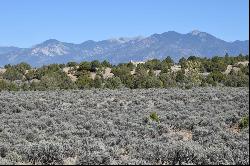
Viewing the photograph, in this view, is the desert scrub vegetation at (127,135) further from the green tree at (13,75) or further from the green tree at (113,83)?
the green tree at (13,75)

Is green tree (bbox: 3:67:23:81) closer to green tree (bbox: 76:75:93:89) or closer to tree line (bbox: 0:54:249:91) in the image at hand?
tree line (bbox: 0:54:249:91)

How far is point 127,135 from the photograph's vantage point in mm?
18812

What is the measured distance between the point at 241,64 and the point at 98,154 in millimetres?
66559

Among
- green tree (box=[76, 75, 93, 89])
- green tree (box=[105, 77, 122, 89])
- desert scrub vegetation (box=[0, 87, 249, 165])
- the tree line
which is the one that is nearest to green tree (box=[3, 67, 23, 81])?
the tree line

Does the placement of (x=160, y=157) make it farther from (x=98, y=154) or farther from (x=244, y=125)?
(x=244, y=125)

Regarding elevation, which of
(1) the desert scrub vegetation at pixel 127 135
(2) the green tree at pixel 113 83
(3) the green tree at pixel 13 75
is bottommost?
(2) the green tree at pixel 113 83

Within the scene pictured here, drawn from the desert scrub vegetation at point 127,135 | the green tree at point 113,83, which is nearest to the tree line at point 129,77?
the green tree at point 113,83

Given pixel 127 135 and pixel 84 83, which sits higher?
pixel 127 135

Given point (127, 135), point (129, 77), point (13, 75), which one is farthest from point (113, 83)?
point (127, 135)

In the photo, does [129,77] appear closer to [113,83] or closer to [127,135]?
[113,83]

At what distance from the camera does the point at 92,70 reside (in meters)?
79.2

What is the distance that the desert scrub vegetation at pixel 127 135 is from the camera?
1406cm

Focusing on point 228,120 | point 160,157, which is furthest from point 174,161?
point 228,120

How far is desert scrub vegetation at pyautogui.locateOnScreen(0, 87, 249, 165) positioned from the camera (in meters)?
14.1
